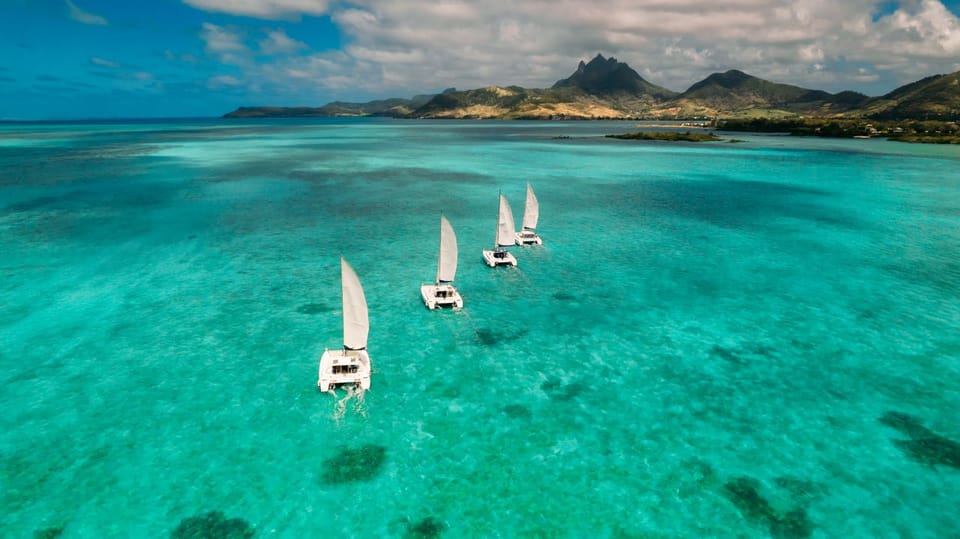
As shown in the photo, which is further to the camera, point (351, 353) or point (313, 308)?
point (313, 308)

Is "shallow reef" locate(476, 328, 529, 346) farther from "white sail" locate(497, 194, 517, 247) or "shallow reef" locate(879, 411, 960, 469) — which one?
"shallow reef" locate(879, 411, 960, 469)

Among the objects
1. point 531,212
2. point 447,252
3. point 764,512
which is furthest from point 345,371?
point 531,212

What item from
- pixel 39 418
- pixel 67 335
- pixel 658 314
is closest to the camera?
pixel 39 418

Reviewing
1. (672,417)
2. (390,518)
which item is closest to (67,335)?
(390,518)

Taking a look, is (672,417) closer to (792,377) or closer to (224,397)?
(792,377)

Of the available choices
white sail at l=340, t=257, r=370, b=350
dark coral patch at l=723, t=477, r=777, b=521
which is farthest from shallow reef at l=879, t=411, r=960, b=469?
white sail at l=340, t=257, r=370, b=350

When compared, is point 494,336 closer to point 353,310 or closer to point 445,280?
point 445,280
